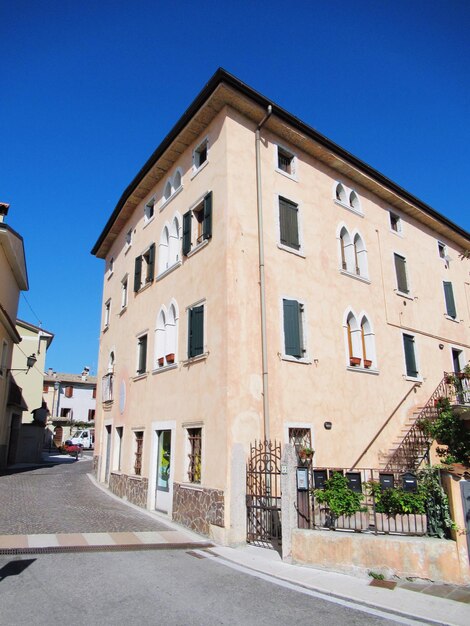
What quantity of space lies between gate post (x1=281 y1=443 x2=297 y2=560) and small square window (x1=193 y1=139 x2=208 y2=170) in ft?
30.9

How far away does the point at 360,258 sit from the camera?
650 inches

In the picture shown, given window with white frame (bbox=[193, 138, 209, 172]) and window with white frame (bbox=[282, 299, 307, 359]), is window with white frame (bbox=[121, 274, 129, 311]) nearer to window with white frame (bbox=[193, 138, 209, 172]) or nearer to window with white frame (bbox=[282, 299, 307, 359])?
window with white frame (bbox=[193, 138, 209, 172])

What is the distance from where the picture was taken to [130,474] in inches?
623

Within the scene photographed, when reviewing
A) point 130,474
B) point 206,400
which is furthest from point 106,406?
point 206,400

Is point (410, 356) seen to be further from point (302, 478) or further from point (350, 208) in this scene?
point (302, 478)

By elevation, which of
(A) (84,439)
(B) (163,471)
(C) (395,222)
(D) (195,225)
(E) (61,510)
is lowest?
(E) (61,510)

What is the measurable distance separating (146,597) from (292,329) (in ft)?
25.6

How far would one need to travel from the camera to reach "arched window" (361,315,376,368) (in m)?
15.3

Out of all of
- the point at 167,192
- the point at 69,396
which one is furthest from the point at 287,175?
the point at 69,396

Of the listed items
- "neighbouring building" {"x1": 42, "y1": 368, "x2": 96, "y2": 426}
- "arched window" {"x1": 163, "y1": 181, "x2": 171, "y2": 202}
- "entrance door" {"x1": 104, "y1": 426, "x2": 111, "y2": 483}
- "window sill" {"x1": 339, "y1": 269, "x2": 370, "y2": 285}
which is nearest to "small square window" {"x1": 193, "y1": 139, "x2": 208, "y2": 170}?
"arched window" {"x1": 163, "y1": 181, "x2": 171, "y2": 202}

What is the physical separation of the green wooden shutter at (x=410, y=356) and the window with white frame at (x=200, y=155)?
936 cm

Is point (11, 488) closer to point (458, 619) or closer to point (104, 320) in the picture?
point (104, 320)

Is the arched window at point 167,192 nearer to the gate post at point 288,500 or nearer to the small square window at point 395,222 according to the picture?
the small square window at point 395,222

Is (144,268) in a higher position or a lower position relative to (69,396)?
higher
